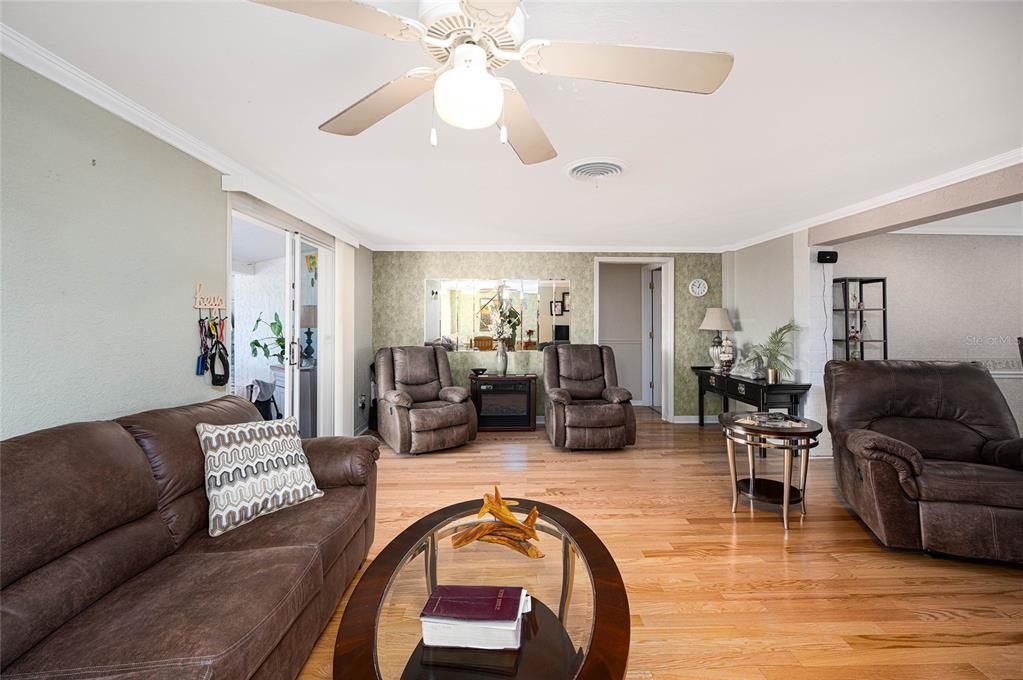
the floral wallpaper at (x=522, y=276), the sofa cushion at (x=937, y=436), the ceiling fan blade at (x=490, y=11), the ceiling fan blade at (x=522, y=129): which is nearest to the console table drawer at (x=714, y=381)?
the floral wallpaper at (x=522, y=276)

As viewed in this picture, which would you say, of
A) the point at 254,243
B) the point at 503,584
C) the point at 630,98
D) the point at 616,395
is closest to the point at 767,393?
the point at 616,395

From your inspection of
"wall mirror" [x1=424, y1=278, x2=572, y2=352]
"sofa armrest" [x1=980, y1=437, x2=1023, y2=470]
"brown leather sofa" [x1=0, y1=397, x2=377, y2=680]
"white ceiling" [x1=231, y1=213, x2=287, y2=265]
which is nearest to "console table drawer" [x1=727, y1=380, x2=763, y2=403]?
"sofa armrest" [x1=980, y1=437, x2=1023, y2=470]

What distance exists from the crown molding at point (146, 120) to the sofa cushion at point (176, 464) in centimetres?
138

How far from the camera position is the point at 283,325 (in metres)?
3.89

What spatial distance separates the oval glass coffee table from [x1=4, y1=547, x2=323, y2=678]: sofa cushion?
0.28m

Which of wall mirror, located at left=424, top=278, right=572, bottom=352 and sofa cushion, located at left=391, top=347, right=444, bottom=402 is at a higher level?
wall mirror, located at left=424, top=278, right=572, bottom=352

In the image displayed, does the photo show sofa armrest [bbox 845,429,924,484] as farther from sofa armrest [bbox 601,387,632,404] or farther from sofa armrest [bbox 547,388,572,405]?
sofa armrest [bbox 547,388,572,405]

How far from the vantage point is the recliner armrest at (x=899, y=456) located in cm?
Answer: 227

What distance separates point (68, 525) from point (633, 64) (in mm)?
2110

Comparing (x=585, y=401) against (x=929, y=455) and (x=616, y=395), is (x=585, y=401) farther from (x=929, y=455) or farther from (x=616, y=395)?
(x=929, y=455)

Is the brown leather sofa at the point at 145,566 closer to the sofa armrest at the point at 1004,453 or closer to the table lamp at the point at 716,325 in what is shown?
the sofa armrest at the point at 1004,453

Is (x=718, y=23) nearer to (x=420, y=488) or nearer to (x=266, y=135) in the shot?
(x=266, y=135)

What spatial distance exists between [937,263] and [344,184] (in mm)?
5980

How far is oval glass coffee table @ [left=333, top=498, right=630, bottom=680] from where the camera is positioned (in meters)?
1.04
